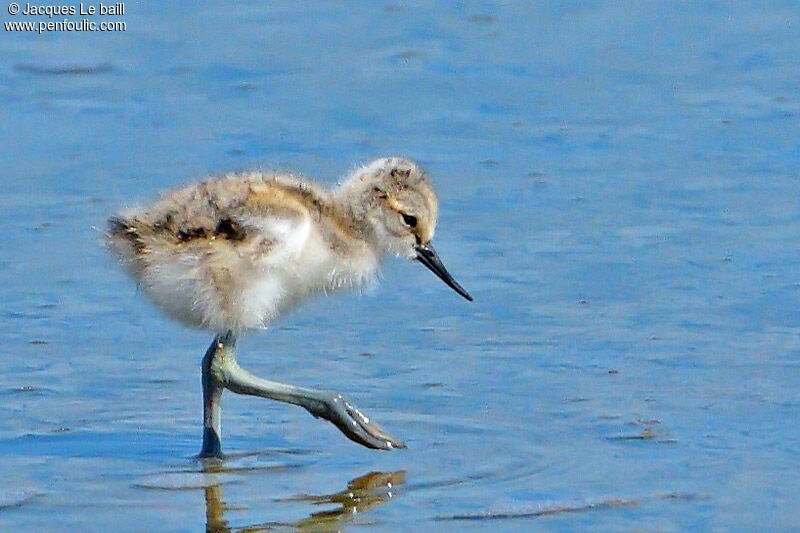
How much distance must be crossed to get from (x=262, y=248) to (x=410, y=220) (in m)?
0.53

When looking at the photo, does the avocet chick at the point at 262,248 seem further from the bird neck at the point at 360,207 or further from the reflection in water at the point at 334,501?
the reflection in water at the point at 334,501

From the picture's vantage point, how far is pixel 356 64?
781 centimetres

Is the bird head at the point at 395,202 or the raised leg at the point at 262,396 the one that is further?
the bird head at the point at 395,202

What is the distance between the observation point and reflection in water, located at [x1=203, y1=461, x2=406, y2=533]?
13.9ft

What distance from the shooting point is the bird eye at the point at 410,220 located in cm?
501

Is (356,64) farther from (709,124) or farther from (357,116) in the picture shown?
(709,124)

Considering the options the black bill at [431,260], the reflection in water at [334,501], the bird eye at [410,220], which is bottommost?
the reflection in water at [334,501]

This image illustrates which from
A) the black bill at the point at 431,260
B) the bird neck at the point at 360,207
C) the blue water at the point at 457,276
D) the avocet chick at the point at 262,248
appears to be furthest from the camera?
the black bill at the point at 431,260

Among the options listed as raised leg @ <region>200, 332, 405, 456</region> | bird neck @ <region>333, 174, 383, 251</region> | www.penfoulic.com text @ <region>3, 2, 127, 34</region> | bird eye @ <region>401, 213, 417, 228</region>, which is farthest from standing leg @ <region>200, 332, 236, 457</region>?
www.penfoulic.com text @ <region>3, 2, 127, 34</region>

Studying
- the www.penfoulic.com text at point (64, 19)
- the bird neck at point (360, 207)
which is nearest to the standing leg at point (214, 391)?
the bird neck at point (360, 207)

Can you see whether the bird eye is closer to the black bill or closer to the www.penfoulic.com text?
the black bill

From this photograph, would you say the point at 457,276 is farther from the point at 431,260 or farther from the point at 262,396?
the point at 262,396

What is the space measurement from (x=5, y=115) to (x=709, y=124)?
275 cm

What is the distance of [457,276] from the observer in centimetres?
591
